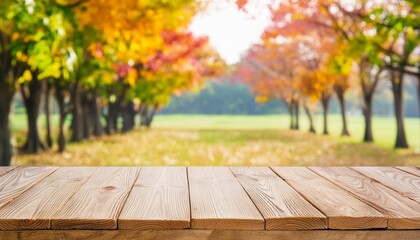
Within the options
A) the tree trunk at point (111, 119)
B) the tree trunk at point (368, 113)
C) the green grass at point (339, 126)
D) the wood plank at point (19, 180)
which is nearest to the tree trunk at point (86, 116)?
the tree trunk at point (111, 119)

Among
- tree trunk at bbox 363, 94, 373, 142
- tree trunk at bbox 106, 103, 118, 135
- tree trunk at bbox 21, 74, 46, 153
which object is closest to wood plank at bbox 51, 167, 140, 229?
tree trunk at bbox 21, 74, 46, 153

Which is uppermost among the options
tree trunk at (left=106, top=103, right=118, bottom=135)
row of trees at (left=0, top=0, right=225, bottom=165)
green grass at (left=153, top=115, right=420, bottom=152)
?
row of trees at (left=0, top=0, right=225, bottom=165)

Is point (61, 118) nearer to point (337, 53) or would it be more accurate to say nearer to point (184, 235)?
point (337, 53)

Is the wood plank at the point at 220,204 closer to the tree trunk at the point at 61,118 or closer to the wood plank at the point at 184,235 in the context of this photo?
the wood plank at the point at 184,235

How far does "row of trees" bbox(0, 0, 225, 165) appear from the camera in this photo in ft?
30.3

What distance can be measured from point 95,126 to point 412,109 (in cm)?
8037

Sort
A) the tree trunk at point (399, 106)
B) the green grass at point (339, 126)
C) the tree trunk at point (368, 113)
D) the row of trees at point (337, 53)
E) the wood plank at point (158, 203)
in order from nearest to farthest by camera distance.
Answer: the wood plank at point (158, 203)
the row of trees at point (337, 53)
the tree trunk at point (399, 106)
the tree trunk at point (368, 113)
the green grass at point (339, 126)

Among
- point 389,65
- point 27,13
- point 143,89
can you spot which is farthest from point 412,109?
point 27,13

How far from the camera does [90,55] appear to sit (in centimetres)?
1820

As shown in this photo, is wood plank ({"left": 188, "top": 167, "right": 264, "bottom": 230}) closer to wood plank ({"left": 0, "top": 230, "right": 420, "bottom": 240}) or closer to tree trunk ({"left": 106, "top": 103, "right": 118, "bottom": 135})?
wood plank ({"left": 0, "top": 230, "right": 420, "bottom": 240})

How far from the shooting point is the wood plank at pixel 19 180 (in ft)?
9.35

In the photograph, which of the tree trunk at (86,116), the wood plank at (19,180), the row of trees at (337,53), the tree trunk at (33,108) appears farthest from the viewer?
the tree trunk at (86,116)

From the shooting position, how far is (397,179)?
3.43 m

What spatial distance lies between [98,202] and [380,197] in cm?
140
